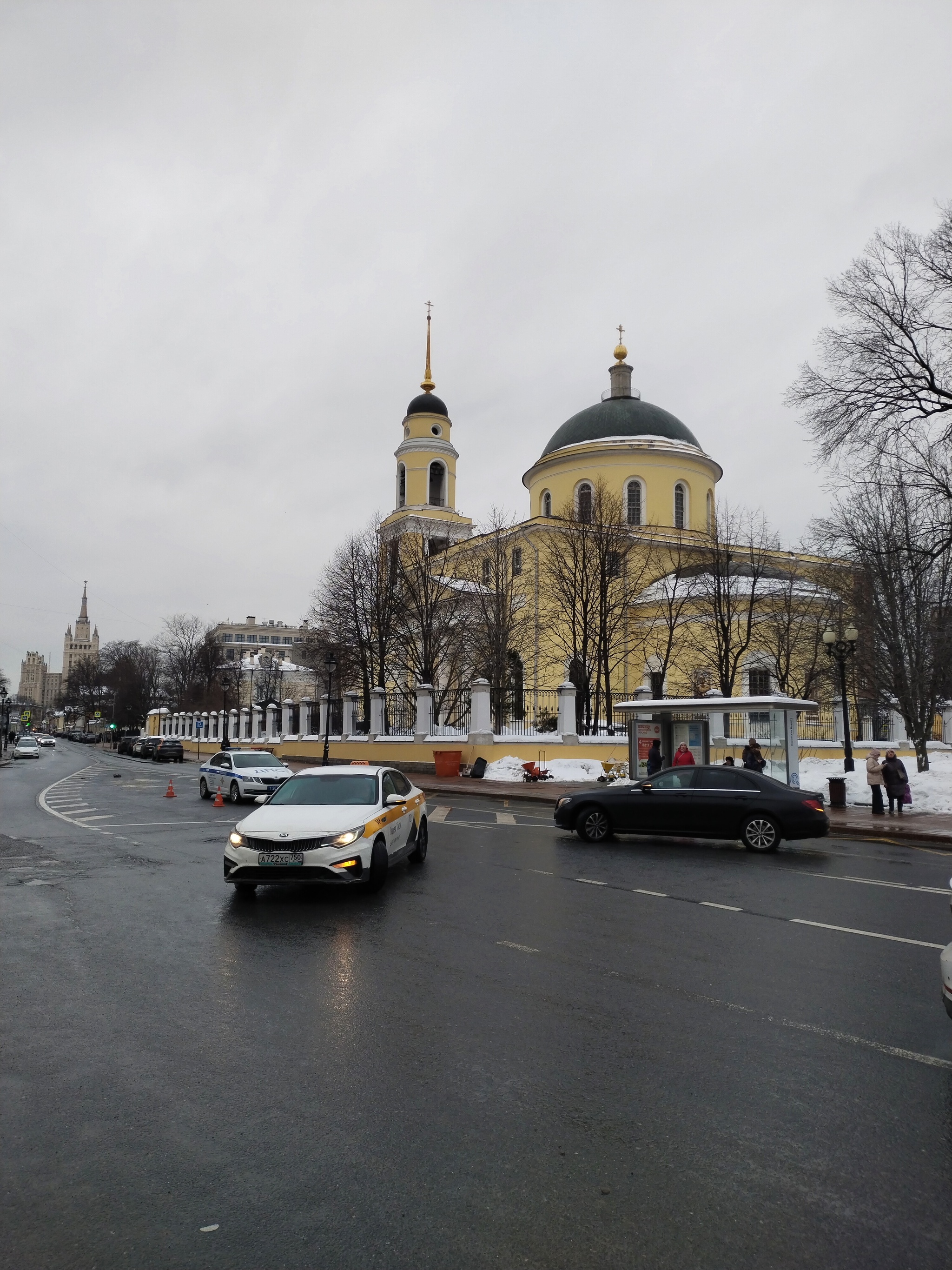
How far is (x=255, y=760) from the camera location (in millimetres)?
25656

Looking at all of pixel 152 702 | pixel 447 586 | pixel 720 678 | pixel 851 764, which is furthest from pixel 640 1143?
pixel 152 702

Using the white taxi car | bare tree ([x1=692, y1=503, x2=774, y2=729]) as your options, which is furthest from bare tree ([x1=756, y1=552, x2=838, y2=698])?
the white taxi car

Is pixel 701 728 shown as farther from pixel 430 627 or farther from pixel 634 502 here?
pixel 634 502

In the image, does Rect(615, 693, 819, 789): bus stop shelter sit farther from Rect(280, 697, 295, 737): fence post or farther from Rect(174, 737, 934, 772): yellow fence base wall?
Rect(280, 697, 295, 737): fence post

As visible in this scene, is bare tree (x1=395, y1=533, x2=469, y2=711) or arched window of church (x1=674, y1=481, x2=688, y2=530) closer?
bare tree (x1=395, y1=533, x2=469, y2=711)

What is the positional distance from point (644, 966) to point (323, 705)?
38.4 m

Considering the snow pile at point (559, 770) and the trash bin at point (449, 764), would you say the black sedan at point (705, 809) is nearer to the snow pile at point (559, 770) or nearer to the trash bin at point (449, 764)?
the snow pile at point (559, 770)

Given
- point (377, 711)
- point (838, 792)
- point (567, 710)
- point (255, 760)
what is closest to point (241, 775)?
point (255, 760)

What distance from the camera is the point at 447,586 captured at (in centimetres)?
4509

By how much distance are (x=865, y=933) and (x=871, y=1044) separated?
3.39 m

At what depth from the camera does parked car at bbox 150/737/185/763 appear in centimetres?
5725

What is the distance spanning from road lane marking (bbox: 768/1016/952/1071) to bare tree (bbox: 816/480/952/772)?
71.5 feet

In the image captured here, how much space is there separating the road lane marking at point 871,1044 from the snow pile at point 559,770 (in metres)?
23.8

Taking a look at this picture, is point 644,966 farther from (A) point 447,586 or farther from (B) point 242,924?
(A) point 447,586
